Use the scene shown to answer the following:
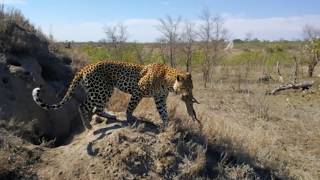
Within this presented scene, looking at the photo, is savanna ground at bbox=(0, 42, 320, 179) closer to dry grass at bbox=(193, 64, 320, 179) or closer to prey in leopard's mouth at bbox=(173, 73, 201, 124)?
dry grass at bbox=(193, 64, 320, 179)

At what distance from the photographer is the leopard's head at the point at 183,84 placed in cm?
921

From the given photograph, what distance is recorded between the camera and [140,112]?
11.1m

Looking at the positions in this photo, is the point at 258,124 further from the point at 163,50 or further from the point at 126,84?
the point at 163,50

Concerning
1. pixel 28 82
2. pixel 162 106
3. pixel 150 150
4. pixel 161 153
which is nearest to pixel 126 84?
pixel 162 106

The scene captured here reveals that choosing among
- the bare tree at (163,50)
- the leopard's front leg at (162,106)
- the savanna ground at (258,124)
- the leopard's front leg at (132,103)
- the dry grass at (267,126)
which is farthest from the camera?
the bare tree at (163,50)

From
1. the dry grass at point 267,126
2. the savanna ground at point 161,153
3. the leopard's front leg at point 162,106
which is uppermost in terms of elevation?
the leopard's front leg at point 162,106

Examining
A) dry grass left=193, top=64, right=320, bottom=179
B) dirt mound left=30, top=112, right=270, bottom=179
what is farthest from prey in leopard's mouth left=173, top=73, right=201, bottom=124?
dry grass left=193, top=64, right=320, bottom=179

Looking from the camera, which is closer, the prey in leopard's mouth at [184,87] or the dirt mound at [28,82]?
the dirt mound at [28,82]

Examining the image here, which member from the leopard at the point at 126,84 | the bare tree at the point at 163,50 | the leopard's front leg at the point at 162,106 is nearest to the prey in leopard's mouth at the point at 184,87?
the leopard at the point at 126,84

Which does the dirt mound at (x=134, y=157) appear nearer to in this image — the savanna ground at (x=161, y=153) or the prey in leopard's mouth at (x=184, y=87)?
the savanna ground at (x=161, y=153)

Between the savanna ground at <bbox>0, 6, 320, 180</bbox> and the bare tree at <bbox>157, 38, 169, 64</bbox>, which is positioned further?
the bare tree at <bbox>157, 38, 169, 64</bbox>

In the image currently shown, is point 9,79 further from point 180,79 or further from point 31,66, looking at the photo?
point 180,79

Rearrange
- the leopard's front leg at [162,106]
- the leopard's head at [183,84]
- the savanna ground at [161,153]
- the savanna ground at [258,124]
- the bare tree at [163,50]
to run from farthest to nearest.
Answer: the bare tree at [163,50], the savanna ground at [258,124], the leopard's front leg at [162,106], the leopard's head at [183,84], the savanna ground at [161,153]

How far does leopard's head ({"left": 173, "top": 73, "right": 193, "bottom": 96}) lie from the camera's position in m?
9.21
